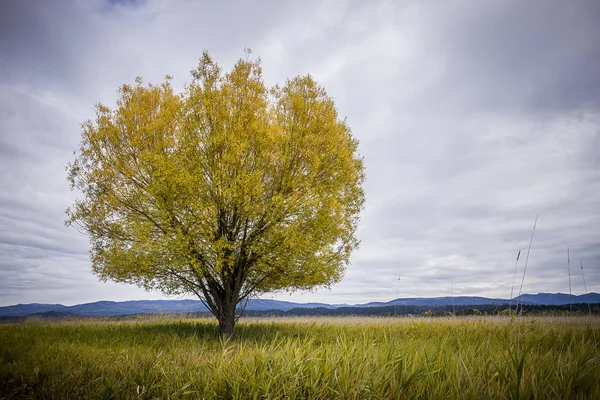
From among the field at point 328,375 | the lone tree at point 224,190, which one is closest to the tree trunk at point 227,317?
the lone tree at point 224,190

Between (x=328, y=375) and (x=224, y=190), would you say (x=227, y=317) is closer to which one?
(x=224, y=190)

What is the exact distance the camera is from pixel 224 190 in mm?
10727

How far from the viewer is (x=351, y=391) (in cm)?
342

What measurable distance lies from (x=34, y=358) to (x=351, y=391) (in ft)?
21.8

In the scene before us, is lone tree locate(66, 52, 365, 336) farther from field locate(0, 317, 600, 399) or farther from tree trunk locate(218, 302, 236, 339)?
Answer: field locate(0, 317, 600, 399)

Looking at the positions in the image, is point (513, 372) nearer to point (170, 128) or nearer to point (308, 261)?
point (308, 261)

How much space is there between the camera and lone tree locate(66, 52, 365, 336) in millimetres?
10797

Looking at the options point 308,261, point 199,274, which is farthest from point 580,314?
point 199,274

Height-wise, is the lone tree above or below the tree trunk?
above

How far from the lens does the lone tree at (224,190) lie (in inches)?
425

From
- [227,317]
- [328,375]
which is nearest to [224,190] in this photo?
A: [227,317]

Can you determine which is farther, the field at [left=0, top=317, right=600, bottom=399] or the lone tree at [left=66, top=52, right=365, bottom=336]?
the lone tree at [left=66, top=52, right=365, bottom=336]

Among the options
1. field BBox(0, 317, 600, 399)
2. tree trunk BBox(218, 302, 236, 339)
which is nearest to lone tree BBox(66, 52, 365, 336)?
tree trunk BBox(218, 302, 236, 339)

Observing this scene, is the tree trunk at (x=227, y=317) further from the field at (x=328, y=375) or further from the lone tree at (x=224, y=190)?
the field at (x=328, y=375)
